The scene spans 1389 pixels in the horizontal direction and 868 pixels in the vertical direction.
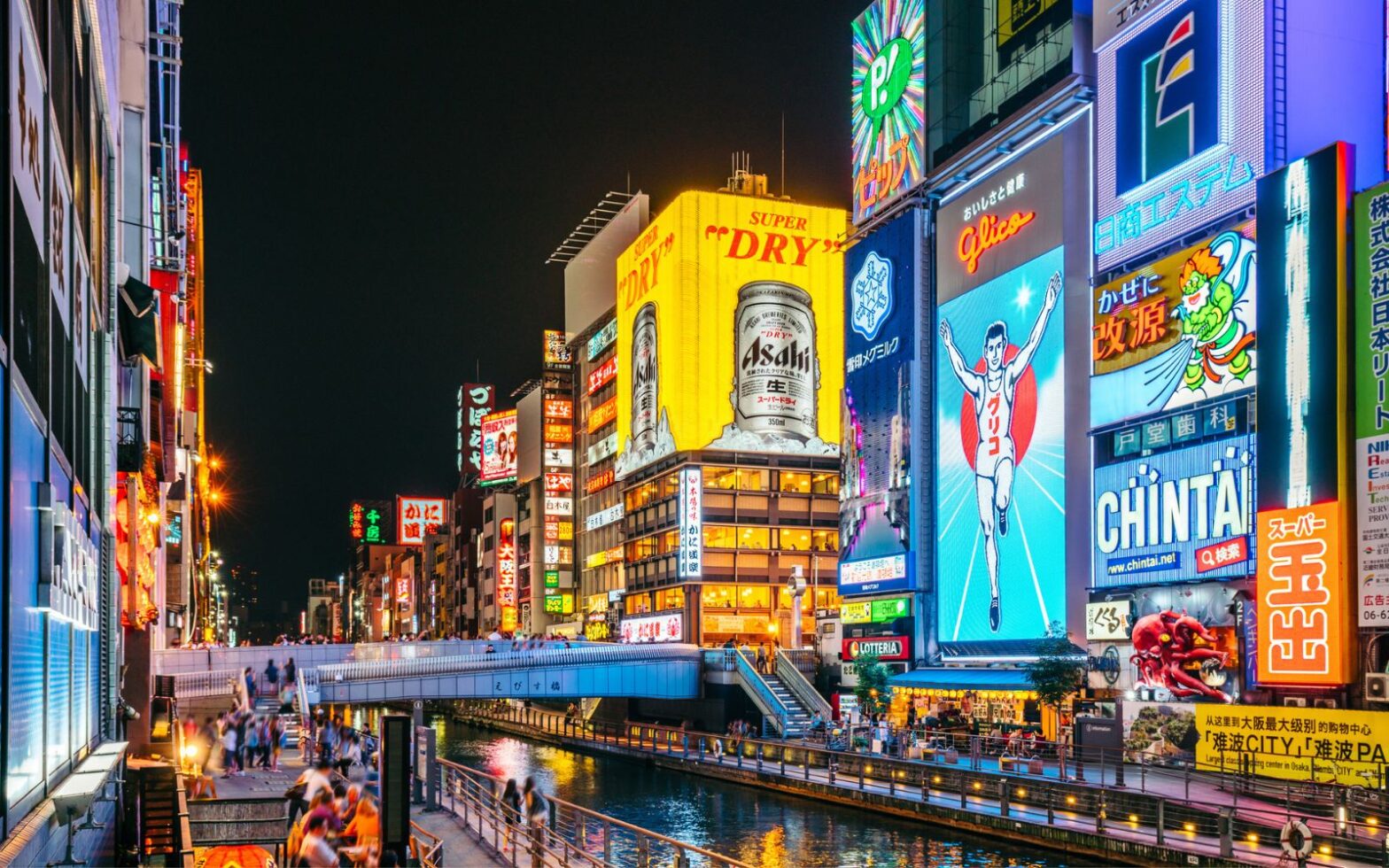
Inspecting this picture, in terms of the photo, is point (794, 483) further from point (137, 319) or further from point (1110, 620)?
point (137, 319)

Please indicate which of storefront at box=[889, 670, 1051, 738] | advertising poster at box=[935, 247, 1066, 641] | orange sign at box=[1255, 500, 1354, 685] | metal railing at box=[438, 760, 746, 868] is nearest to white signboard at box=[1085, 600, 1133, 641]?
advertising poster at box=[935, 247, 1066, 641]

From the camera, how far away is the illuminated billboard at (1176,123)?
43.0 m

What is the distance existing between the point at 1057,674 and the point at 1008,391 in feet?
44.1

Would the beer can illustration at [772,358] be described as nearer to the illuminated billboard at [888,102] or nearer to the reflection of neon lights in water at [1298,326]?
the illuminated billboard at [888,102]

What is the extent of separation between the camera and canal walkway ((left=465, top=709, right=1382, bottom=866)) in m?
26.7

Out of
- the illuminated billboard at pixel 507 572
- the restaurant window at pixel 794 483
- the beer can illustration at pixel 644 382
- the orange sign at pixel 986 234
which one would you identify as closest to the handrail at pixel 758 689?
the orange sign at pixel 986 234

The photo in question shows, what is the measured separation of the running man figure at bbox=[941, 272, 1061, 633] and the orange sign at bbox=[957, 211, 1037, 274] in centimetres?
346

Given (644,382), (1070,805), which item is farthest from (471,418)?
(1070,805)

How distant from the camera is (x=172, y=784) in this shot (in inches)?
881

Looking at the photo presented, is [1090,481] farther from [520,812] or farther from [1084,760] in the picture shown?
[520,812]

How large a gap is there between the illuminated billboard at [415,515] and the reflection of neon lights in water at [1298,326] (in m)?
145

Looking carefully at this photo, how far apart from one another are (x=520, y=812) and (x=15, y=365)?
631 inches

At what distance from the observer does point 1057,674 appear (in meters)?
46.6

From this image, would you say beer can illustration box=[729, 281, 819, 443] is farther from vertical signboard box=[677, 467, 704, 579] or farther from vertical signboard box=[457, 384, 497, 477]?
vertical signboard box=[457, 384, 497, 477]
